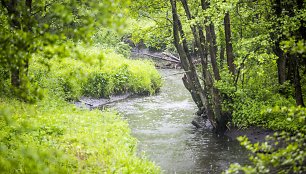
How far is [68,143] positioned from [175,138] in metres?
6.74

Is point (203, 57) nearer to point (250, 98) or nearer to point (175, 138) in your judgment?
point (250, 98)

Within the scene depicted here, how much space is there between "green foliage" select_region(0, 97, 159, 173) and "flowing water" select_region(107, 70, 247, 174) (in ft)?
4.28

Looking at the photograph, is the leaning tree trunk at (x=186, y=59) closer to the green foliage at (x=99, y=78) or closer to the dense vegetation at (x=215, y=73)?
the dense vegetation at (x=215, y=73)

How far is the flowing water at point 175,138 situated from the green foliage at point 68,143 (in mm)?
1305

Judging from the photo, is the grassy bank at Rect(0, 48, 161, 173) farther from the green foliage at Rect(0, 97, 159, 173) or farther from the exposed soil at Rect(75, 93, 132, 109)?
the exposed soil at Rect(75, 93, 132, 109)

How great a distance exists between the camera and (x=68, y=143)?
1067 centimetres

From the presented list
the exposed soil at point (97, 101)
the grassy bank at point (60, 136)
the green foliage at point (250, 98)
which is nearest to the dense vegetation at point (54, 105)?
the grassy bank at point (60, 136)

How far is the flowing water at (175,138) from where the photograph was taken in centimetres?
1345

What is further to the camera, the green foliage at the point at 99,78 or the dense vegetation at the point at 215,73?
the green foliage at the point at 99,78

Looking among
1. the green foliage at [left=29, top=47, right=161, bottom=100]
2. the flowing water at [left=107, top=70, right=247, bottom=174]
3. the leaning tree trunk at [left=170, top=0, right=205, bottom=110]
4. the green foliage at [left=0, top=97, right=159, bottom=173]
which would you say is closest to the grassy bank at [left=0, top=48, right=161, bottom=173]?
the green foliage at [left=0, top=97, right=159, bottom=173]

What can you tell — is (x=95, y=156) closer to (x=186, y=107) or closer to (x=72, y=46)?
(x=72, y=46)

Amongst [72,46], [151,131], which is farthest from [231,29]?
[72,46]

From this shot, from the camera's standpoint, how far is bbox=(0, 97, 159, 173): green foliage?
865 cm

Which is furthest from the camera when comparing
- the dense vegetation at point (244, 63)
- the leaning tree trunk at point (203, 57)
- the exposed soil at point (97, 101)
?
the exposed soil at point (97, 101)
